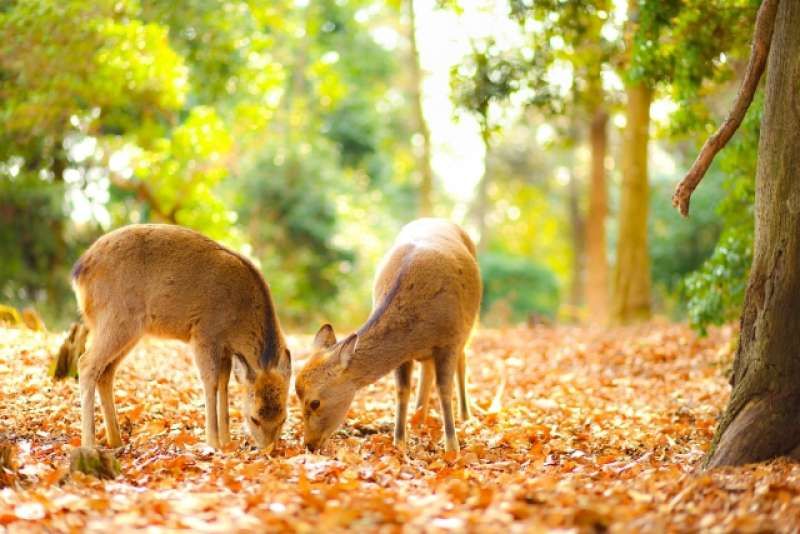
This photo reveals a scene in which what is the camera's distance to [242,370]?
25.9 ft

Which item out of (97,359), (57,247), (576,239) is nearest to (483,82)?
(97,359)

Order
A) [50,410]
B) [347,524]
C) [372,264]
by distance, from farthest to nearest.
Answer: [372,264] < [50,410] < [347,524]

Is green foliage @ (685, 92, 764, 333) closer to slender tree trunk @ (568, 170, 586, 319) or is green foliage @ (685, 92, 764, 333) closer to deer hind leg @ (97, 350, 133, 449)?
deer hind leg @ (97, 350, 133, 449)

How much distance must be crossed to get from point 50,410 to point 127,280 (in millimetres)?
1748

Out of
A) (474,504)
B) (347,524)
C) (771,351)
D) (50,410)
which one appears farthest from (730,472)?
(50,410)

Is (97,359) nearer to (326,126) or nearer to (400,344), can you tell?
(400,344)

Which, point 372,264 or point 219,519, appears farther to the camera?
point 372,264

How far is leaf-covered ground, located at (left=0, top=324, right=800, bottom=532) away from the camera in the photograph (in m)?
4.65

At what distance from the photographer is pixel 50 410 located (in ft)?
27.9

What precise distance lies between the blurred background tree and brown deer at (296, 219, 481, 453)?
3305mm

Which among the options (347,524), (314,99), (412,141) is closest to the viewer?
(347,524)

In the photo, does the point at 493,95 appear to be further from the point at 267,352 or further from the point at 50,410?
the point at 50,410

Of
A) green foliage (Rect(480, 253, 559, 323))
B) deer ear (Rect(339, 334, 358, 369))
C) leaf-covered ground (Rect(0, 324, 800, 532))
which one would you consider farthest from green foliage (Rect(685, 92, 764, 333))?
green foliage (Rect(480, 253, 559, 323))

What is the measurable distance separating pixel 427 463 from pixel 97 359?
106 inches
